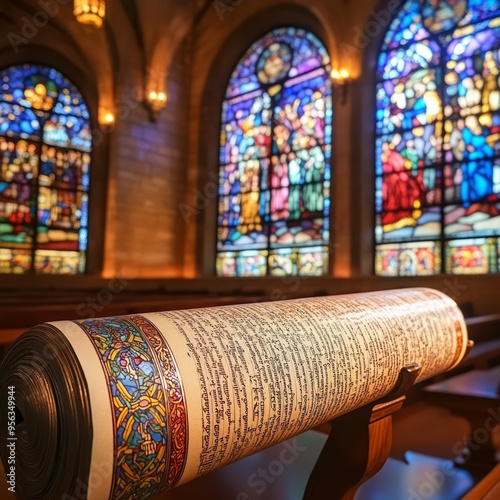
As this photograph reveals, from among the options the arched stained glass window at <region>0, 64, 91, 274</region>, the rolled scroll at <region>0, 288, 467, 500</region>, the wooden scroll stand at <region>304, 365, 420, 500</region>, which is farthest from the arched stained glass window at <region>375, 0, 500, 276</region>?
the rolled scroll at <region>0, 288, 467, 500</region>

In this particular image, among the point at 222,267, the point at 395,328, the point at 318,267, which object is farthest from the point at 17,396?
the point at 222,267

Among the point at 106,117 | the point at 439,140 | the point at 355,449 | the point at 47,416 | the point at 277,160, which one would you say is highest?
the point at 106,117

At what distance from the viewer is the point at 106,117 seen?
9.40 m

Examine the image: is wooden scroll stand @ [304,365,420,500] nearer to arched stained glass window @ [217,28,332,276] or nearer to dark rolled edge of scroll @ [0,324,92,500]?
dark rolled edge of scroll @ [0,324,92,500]

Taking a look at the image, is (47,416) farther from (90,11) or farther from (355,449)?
(90,11)

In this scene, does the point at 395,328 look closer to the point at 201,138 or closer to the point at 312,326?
the point at 312,326

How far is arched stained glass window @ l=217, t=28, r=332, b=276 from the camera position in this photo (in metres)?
8.32

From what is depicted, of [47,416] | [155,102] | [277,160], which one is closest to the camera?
[47,416]

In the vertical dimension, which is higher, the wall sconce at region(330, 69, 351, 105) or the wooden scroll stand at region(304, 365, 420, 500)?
the wall sconce at region(330, 69, 351, 105)

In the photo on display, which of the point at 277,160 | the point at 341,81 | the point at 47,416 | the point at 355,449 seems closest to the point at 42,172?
the point at 277,160

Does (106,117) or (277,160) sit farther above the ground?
(106,117)

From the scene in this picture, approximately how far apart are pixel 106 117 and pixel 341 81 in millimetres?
4612

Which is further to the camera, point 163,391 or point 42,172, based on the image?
point 42,172

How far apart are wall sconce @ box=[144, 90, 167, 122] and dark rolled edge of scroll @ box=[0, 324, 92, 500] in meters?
9.37
